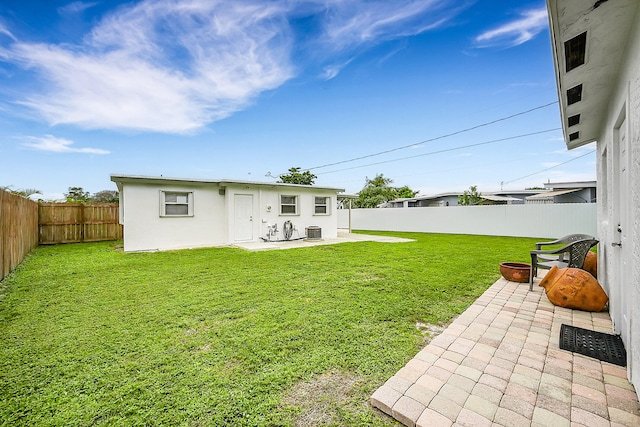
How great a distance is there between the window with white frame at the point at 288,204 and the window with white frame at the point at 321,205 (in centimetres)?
102

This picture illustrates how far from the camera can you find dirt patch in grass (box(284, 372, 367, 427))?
1622 mm

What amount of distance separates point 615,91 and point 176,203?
11010mm

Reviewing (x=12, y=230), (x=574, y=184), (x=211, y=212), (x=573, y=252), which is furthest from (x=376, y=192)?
(x=12, y=230)

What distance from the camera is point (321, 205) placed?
43.5ft

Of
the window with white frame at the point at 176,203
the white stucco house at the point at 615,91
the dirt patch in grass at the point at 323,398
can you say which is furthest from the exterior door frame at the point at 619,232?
the window with white frame at the point at 176,203

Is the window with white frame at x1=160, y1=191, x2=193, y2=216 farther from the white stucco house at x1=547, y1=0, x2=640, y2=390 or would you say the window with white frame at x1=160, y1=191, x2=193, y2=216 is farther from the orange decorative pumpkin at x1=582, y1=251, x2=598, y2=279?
the orange decorative pumpkin at x1=582, y1=251, x2=598, y2=279

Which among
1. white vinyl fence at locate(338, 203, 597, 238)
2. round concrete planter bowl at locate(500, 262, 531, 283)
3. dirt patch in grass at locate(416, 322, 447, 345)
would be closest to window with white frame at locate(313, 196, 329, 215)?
white vinyl fence at locate(338, 203, 597, 238)

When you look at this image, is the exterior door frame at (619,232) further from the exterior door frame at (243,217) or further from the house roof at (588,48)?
the exterior door frame at (243,217)

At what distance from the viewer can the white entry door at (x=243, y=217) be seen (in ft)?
35.6

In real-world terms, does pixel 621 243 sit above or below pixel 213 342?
above

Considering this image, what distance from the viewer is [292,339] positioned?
265 cm

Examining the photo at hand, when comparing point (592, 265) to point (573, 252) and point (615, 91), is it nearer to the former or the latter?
point (573, 252)

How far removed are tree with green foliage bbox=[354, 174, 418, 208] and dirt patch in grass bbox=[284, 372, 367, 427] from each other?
95.9 feet

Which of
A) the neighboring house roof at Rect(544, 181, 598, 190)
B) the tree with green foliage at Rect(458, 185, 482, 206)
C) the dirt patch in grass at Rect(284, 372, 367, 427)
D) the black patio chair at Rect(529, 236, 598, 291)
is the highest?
the neighboring house roof at Rect(544, 181, 598, 190)
